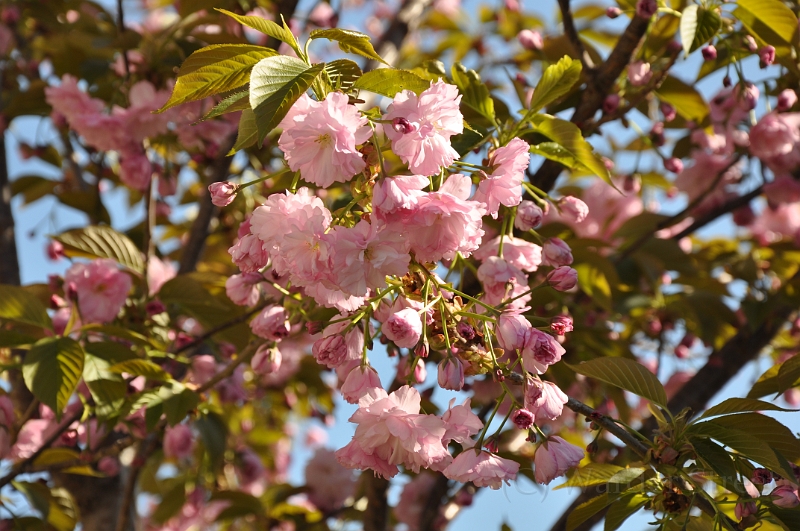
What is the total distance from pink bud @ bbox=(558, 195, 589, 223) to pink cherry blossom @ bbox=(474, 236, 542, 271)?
0.08 m

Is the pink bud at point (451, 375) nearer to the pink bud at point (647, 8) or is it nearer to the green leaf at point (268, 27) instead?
the green leaf at point (268, 27)

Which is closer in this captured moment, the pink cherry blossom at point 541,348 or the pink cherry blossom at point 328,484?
the pink cherry blossom at point 541,348

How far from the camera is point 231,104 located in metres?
0.90

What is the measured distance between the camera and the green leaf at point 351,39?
0.92m

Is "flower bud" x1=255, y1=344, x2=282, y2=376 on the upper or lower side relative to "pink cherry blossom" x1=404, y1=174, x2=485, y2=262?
lower

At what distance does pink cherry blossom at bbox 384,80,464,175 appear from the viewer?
2.82ft

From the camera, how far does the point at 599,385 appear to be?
1937 millimetres

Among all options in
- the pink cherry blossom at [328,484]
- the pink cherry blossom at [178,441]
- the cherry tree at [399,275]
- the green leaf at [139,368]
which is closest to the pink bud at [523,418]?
the cherry tree at [399,275]

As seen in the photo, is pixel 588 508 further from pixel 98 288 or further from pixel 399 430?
pixel 98 288

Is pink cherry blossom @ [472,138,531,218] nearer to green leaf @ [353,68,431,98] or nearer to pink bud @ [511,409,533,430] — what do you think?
green leaf @ [353,68,431,98]

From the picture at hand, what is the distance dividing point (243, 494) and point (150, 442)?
394 mm

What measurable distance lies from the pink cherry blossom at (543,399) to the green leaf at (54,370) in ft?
2.54

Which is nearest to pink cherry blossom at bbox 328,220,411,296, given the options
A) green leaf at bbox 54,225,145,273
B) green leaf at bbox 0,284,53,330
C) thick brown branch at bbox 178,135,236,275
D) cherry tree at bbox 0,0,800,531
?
cherry tree at bbox 0,0,800,531

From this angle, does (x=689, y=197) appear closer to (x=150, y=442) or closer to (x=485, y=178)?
(x=485, y=178)
